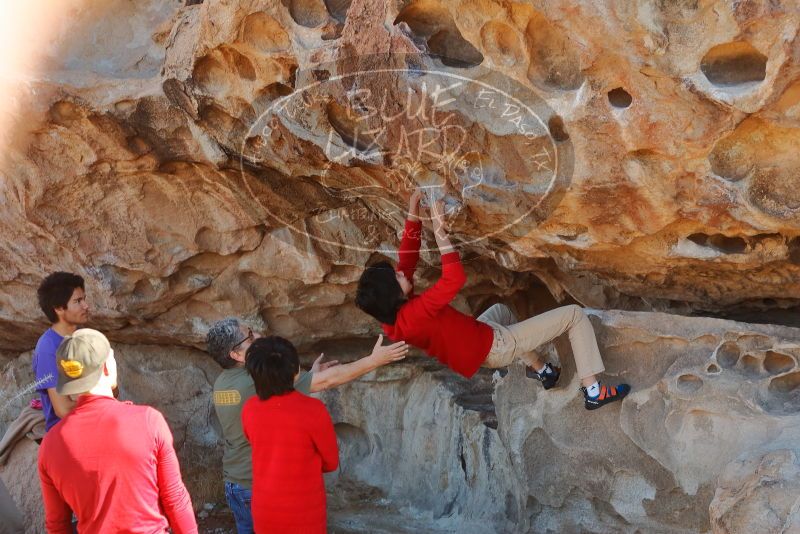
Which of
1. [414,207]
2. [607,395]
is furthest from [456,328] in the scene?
[607,395]

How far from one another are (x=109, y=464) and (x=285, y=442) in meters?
0.53

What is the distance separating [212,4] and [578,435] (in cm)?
192

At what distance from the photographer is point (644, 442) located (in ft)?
9.62

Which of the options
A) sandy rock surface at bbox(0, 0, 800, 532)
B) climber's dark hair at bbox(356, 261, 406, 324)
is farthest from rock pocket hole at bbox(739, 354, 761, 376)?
climber's dark hair at bbox(356, 261, 406, 324)

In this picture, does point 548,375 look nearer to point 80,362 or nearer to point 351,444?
point 351,444

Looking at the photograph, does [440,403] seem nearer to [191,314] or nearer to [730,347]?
[191,314]

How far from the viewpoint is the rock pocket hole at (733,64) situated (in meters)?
2.30

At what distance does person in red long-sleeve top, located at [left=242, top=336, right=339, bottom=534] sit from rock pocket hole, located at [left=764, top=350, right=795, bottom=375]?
133 cm

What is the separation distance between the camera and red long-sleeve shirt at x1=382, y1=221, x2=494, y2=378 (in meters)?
2.86

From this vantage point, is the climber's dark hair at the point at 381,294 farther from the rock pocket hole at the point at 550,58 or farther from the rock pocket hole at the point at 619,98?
the rock pocket hole at the point at 619,98

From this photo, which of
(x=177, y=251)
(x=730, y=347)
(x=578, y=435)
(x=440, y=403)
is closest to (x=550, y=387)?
(x=578, y=435)

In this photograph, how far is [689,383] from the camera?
2.86 m

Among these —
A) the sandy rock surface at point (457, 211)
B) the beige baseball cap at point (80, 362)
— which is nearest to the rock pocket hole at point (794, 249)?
the sandy rock surface at point (457, 211)

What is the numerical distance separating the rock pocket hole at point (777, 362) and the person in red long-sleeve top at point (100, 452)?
1.77 meters
